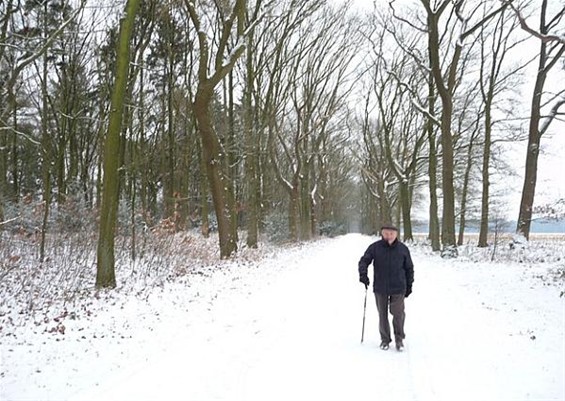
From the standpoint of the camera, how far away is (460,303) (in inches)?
374

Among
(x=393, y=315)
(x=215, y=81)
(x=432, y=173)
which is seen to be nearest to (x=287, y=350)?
(x=393, y=315)

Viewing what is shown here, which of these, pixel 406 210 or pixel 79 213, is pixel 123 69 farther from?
pixel 406 210

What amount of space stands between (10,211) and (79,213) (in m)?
5.47

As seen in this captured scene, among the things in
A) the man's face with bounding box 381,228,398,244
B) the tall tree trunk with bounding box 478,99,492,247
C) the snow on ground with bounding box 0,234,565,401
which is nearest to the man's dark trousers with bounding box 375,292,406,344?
the snow on ground with bounding box 0,234,565,401

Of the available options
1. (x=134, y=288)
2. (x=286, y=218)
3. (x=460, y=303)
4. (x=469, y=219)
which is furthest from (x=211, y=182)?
(x=469, y=219)

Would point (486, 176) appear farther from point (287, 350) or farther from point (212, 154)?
point (287, 350)

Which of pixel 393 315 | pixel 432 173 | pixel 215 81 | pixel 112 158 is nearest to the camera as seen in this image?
pixel 393 315

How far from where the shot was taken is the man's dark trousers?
6492mm

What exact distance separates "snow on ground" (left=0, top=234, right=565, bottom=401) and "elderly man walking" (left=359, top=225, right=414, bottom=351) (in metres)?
0.38

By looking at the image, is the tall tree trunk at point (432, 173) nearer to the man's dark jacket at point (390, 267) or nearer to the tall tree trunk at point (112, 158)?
the tall tree trunk at point (112, 158)

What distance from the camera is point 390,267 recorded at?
679cm

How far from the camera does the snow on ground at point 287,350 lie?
192 inches

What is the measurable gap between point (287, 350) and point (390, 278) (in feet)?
5.82

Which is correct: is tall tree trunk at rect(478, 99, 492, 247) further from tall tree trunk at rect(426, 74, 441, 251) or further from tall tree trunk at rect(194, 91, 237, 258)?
tall tree trunk at rect(194, 91, 237, 258)
